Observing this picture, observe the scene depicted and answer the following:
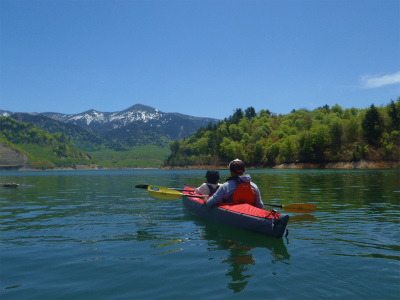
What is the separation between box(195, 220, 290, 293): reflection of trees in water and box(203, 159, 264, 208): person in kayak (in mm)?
1189

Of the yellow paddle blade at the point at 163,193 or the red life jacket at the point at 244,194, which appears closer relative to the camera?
the red life jacket at the point at 244,194

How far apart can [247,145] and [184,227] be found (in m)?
159

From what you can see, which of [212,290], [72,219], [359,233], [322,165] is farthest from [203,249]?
[322,165]

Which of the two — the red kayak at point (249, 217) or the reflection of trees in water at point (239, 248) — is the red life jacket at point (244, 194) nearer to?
the red kayak at point (249, 217)

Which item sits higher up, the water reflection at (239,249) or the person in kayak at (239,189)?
the person in kayak at (239,189)

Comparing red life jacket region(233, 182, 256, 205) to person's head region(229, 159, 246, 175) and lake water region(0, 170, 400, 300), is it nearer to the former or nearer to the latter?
person's head region(229, 159, 246, 175)

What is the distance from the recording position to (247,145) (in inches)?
6683

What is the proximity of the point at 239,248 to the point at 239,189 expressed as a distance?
282 centimetres

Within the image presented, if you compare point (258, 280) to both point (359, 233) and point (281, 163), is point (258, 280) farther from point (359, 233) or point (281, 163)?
point (281, 163)

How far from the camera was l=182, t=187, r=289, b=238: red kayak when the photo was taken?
31.4ft

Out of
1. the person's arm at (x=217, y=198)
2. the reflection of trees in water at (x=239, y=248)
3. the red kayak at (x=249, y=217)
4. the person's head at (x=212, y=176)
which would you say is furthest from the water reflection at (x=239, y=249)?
the person's head at (x=212, y=176)

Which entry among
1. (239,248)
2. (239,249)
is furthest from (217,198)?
(239,249)

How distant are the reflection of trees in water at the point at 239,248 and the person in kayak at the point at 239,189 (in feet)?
3.90

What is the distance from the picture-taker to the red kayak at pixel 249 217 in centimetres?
959
